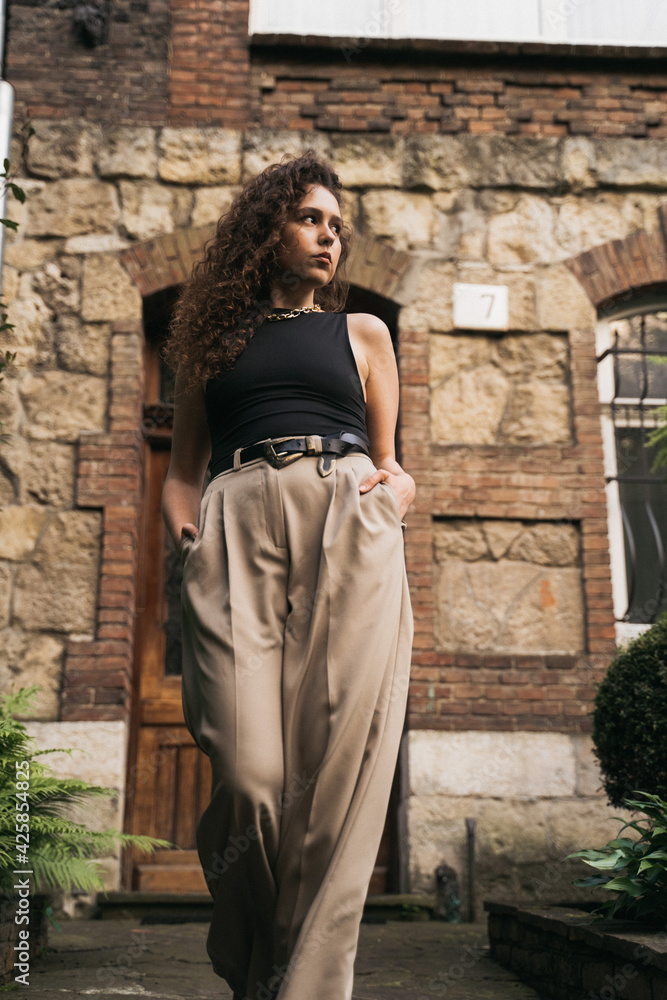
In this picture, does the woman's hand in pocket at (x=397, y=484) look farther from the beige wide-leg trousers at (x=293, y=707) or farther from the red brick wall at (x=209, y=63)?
the red brick wall at (x=209, y=63)

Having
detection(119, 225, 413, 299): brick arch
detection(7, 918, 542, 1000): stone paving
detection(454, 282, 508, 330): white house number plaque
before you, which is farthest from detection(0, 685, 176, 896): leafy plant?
detection(454, 282, 508, 330): white house number plaque

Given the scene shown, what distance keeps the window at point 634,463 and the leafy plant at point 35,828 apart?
3135 mm

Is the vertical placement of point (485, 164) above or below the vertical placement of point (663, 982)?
above

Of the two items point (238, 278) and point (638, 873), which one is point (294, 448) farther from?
point (638, 873)

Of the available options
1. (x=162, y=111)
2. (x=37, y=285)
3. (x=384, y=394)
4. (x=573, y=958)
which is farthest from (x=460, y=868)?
(x=162, y=111)

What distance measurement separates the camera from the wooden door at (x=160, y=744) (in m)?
5.11

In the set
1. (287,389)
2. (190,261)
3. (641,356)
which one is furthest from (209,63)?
(287,389)

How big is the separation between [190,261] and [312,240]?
3.34m

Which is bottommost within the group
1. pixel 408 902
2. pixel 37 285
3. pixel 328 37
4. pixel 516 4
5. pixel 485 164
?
pixel 408 902

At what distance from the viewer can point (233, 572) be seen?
198cm

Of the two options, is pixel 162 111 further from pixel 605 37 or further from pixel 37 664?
pixel 37 664

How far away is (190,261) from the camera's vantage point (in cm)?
552

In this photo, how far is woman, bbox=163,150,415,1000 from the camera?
185cm

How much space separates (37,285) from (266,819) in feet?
14.2
